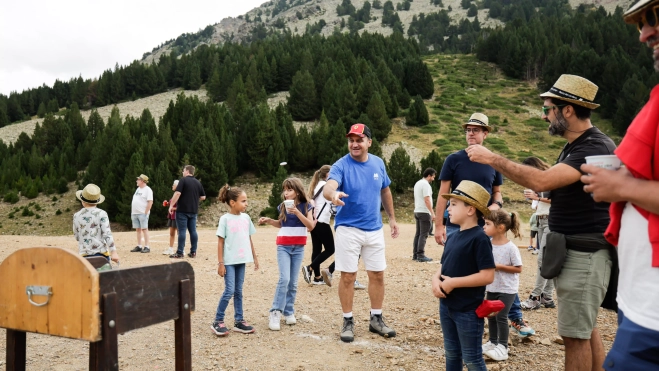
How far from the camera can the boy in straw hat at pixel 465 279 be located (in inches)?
142

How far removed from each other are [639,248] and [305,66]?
7133 centimetres

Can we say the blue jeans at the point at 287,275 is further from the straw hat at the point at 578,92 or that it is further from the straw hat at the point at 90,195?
the straw hat at the point at 578,92

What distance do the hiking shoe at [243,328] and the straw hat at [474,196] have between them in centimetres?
312

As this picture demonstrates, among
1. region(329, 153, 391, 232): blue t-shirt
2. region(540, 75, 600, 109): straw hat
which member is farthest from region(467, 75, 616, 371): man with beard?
region(329, 153, 391, 232): blue t-shirt

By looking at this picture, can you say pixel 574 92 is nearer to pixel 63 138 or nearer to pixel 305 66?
pixel 63 138

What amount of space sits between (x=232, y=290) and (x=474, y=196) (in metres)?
3.17

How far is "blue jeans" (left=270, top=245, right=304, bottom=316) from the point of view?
6.12m

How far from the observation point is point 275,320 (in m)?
6.05

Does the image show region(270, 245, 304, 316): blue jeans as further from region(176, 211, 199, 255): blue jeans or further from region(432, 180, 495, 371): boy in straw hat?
region(176, 211, 199, 255): blue jeans

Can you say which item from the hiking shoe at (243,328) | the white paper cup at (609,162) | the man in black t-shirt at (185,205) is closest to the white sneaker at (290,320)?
the hiking shoe at (243,328)

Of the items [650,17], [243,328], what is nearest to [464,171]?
[243,328]

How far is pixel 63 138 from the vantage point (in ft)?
192

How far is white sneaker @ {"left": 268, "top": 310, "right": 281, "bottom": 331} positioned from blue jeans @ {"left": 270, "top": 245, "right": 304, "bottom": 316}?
49mm

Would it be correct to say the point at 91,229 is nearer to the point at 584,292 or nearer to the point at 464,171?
the point at 464,171
